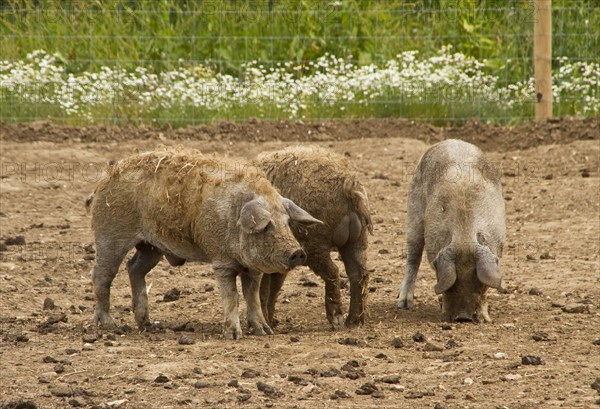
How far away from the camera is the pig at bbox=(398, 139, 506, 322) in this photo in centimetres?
793

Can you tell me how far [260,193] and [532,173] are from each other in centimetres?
645

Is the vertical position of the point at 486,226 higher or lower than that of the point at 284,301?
higher

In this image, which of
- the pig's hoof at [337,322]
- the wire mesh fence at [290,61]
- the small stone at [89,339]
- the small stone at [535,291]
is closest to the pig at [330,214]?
the pig's hoof at [337,322]

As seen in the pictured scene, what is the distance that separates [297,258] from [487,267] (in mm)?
1502

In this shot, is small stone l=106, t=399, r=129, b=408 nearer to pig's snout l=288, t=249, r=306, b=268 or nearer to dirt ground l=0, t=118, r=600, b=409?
dirt ground l=0, t=118, r=600, b=409

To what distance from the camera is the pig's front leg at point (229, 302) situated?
7328 millimetres

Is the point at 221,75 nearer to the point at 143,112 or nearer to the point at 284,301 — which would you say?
the point at 143,112

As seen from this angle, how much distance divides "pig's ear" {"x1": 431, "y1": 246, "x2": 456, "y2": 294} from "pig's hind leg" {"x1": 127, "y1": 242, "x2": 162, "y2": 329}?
2.03 metres

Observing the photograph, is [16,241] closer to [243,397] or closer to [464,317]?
[464,317]

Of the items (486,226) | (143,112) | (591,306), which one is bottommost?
(591,306)

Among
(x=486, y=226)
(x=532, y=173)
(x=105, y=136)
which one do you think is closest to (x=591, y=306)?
(x=486, y=226)

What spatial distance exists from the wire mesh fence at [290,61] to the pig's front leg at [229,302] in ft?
26.5

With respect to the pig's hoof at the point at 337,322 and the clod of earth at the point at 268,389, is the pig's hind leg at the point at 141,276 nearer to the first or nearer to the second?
the pig's hoof at the point at 337,322

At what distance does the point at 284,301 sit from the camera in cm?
891
